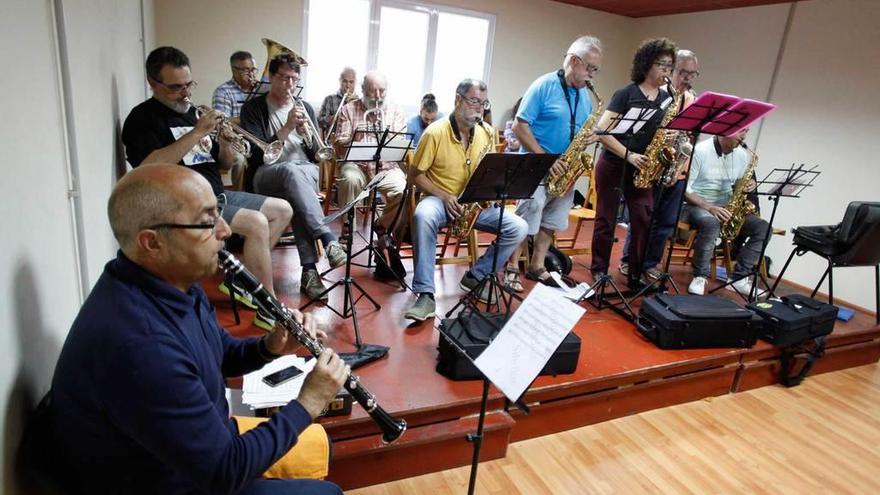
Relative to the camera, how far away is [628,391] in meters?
2.82

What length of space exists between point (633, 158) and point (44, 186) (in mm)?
3284

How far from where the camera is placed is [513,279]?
3.71 meters

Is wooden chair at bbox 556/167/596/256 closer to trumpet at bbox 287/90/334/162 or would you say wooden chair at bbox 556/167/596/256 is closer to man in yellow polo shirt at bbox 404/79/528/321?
man in yellow polo shirt at bbox 404/79/528/321

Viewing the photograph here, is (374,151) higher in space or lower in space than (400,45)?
lower

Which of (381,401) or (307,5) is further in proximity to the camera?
(307,5)

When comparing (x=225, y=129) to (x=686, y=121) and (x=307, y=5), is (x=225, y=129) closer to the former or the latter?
(x=686, y=121)

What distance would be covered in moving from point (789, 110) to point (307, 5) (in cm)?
541

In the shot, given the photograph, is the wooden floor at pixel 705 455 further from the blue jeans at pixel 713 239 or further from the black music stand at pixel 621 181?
the blue jeans at pixel 713 239

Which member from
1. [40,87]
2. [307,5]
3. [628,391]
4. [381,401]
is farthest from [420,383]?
[307,5]

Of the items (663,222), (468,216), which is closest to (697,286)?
(663,222)

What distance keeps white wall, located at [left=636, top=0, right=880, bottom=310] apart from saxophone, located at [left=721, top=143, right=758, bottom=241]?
4.27 feet

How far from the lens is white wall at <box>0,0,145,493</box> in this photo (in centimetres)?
106

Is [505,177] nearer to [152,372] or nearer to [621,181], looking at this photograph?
[621,181]

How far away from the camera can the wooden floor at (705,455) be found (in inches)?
89.7
